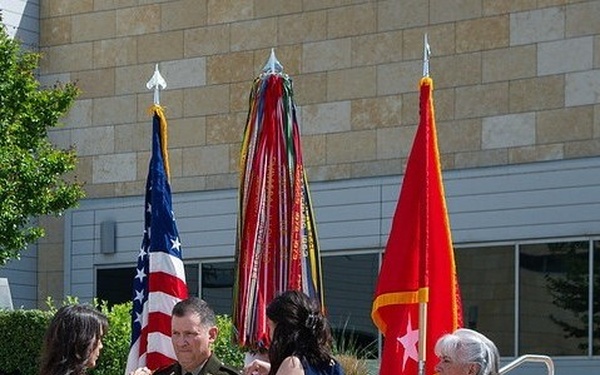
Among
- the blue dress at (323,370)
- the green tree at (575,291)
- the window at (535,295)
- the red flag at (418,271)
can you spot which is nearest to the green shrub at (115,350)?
the window at (535,295)

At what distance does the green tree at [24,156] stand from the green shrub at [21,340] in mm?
1551

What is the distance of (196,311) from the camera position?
25.8ft

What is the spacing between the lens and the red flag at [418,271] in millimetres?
9430

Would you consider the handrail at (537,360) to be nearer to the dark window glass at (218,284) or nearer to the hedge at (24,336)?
the hedge at (24,336)

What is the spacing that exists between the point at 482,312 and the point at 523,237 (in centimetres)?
113

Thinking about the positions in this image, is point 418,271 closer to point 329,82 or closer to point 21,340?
point 21,340

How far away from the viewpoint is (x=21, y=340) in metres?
17.8

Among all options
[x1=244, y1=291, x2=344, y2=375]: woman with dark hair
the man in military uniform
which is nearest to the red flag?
the man in military uniform

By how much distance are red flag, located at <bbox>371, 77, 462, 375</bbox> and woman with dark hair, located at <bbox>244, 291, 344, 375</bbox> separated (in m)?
2.01

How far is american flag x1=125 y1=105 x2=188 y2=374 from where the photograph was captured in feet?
36.6

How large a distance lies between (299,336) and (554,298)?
39.5ft

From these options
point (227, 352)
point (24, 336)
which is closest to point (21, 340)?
point (24, 336)

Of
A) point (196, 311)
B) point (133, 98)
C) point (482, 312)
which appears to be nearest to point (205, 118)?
point (133, 98)

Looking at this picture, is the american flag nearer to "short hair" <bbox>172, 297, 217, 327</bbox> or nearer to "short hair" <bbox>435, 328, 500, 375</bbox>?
"short hair" <bbox>172, 297, 217, 327</bbox>
